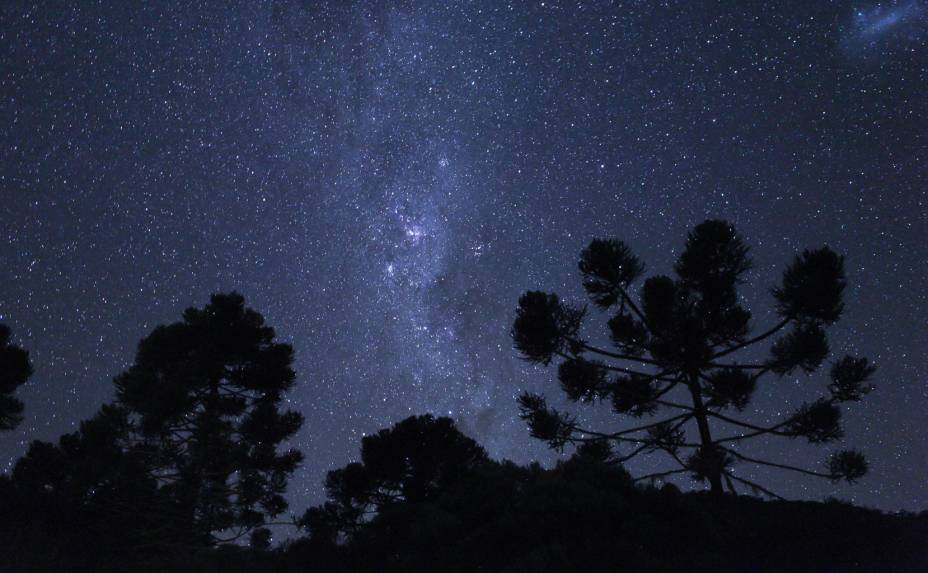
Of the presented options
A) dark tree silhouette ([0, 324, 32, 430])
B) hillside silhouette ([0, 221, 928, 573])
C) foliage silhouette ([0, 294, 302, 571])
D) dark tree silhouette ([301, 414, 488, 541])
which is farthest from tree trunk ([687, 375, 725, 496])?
dark tree silhouette ([0, 324, 32, 430])

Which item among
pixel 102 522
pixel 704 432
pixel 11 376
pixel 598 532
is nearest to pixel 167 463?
pixel 102 522

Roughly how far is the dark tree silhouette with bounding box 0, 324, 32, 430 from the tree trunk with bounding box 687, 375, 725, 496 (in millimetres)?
19560

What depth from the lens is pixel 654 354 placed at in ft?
52.2

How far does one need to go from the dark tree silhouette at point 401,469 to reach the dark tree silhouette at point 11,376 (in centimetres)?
1157

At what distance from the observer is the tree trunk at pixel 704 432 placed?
14.7m

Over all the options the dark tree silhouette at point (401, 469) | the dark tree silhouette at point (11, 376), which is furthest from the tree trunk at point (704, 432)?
the dark tree silhouette at point (11, 376)

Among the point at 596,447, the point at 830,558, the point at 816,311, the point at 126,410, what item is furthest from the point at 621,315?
the point at 126,410

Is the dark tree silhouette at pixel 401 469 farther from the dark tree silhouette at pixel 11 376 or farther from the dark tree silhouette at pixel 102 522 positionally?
the dark tree silhouette at pixel 11 376

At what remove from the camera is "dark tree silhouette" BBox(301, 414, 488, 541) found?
662 inches

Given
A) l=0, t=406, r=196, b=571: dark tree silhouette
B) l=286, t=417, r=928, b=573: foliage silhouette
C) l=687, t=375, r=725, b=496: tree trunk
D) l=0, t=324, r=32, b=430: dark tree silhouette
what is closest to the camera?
l=0, t=406, r=196, b=571: dark tree silhouette

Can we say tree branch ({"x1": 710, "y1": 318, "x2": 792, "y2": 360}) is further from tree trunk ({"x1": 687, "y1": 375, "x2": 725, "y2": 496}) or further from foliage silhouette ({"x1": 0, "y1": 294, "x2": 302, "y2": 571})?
foliage silhouette ({"x1": 0, "y1": 294, "x2": 302, "y2": 571})

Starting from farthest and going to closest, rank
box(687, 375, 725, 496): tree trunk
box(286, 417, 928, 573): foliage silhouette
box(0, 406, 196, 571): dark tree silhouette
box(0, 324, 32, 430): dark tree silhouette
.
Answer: box(0, 324, 32, 430): dark tree silhouette → box(687, 375, 725, 496): tree trunk → box(286, 417, 928, 573): foliage silhouette → box(0, 406, 196, 571): dark tree silhouette

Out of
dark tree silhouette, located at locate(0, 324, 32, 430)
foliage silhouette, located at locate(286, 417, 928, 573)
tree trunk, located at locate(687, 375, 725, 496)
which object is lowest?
foliage silhouette, located at locate(286, 417, 928, 573)

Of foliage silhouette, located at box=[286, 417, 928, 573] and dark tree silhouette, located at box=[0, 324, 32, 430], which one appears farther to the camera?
dark tree silhouette, located at box=[0, 324, 32, 430]
